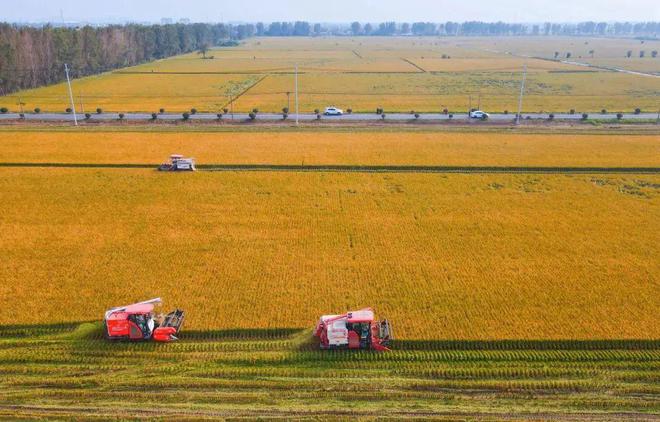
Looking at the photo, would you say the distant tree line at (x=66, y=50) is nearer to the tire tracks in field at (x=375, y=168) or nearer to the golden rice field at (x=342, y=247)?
the golden rice field at (x=342, y=247)

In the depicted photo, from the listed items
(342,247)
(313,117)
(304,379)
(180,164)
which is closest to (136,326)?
(304,379)

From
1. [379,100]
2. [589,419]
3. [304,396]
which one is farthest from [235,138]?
[589,419]

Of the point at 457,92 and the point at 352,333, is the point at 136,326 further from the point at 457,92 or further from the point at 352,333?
the point at 457,92

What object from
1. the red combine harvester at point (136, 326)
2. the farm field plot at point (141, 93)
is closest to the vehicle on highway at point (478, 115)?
the farm field plot at point (141, 93)

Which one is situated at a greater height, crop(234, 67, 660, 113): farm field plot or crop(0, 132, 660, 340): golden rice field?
crop(234, 67, 660, 113): farm field plot

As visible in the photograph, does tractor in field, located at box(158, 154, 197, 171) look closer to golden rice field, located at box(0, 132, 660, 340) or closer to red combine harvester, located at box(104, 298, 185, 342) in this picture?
golden rice field, located at box(0, 132, 660, 340)

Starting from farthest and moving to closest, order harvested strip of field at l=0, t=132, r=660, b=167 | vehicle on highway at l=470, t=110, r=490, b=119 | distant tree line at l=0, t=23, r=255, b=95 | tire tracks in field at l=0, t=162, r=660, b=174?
distant tree line at l=0, t=23, r=255, b=95
vehicle on highway at l=470, t=110, r=490, b=119
harvested strip of field at l=0, t=132, r=660, b=167
tire tracks in field at l=0, t=162, r=660, b=174

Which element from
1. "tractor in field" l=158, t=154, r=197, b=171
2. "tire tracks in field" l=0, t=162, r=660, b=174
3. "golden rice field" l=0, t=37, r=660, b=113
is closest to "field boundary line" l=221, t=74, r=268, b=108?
"golden rice field" l=0, t=37, r=660, b=113
